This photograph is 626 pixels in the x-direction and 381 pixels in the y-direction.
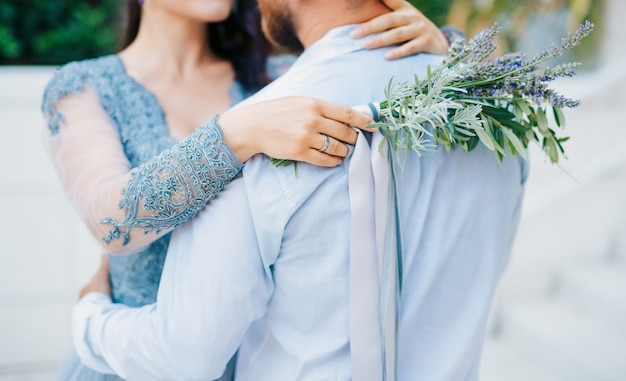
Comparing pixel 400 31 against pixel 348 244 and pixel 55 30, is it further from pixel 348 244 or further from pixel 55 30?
pixel 55 30

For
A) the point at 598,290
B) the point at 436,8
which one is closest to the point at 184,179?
the point at 598,290

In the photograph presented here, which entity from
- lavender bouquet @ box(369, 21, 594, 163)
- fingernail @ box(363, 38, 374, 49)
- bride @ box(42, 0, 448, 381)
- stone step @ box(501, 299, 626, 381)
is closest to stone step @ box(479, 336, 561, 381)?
stone step @ box(501, 299, 626, 381)

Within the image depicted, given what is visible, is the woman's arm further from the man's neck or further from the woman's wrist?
the man's neck

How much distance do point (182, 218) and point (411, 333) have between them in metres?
0.45

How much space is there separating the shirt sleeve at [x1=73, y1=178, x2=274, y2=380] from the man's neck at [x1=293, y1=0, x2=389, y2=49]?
0.32m

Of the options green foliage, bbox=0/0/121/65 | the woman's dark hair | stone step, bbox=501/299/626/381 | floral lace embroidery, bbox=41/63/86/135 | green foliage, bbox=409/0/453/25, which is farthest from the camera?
green foliage, bbox=409/0/453/25

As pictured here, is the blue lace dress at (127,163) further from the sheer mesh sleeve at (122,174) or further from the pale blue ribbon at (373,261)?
the pale blue ribbon at (373,261)

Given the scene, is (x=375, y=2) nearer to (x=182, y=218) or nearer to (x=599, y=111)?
(x=182, y=218)

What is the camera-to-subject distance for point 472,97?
0.97 m

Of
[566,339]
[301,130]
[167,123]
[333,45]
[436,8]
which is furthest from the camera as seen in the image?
[436,8]

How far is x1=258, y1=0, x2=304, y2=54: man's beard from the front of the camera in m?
1.08

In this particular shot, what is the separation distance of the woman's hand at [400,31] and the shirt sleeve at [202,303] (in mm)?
344

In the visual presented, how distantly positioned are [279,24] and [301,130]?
1.02 feet

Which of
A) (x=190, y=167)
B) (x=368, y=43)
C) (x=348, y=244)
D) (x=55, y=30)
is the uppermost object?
(x=368, y=43)
